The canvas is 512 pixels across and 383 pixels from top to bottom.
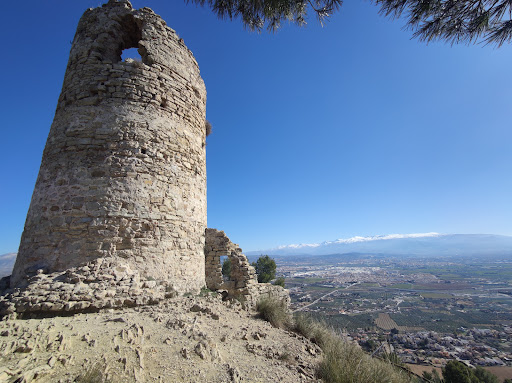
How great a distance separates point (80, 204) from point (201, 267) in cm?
306

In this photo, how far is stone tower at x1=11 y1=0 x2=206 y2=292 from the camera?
490 cm

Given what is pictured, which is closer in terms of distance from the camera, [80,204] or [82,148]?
[80,204]

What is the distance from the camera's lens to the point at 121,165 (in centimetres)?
525

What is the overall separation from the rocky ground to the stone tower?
120 cm

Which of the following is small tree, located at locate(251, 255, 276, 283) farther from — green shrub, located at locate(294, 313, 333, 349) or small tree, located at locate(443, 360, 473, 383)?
green shrub, located at locate(294, 313, 333, 349)

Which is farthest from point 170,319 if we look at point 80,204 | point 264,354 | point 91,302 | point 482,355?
point 482,355

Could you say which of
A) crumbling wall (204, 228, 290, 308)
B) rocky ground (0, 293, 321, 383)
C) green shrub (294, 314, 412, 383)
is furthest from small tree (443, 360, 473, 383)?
rocky ground (0, 293, 321, 383)

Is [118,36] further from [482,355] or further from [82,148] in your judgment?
[482,355]

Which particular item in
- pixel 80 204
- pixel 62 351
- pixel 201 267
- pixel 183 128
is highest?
pixel 183 128

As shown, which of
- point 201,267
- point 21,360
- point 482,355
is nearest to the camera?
point 21,360

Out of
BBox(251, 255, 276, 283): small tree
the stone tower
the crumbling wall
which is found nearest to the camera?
the stone tower

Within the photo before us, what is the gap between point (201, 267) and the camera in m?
6.37

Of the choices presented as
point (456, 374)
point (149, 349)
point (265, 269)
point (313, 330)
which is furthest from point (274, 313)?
point (265, 269)

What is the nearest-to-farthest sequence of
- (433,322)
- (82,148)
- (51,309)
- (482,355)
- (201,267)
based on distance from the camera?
(51,309) → (82,148) → (201,267) → (482,355) → (433,322)
